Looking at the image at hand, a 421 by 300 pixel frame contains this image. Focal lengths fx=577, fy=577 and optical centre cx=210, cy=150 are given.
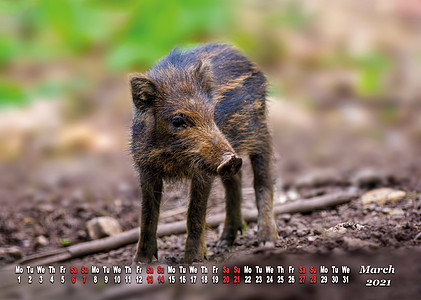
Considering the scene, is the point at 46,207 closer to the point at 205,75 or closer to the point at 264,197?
the point at 264,197

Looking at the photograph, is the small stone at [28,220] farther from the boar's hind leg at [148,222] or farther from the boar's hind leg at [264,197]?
the boar's hind leg at [264,197]

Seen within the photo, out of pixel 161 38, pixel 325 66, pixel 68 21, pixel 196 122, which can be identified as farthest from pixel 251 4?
pixel 196 122

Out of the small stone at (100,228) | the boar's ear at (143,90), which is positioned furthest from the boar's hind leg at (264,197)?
the small stone at (100,228)

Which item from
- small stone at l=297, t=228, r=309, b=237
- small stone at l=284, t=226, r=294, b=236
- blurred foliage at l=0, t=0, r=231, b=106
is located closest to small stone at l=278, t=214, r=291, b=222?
small stone at l=284, t=226, r=294, b=236

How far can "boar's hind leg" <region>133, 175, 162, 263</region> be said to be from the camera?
6.00m

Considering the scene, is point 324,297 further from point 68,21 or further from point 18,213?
point 68,21

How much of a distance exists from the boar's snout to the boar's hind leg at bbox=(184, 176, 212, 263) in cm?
61

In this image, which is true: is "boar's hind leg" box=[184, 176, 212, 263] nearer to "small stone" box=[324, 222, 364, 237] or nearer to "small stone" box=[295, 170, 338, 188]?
"small stone" box=[324, 222, 364, 237]

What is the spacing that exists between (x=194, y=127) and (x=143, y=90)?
65cm

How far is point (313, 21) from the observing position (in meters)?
17.4

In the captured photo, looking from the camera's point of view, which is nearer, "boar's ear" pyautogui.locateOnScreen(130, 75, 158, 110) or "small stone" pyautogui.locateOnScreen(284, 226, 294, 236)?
"boar's ear" pyautogui.locateOnScreen(130, 75, 158, 110)

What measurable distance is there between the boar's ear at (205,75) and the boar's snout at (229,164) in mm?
995

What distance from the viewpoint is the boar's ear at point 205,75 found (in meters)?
5.86

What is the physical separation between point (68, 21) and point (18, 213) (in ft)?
27.9
